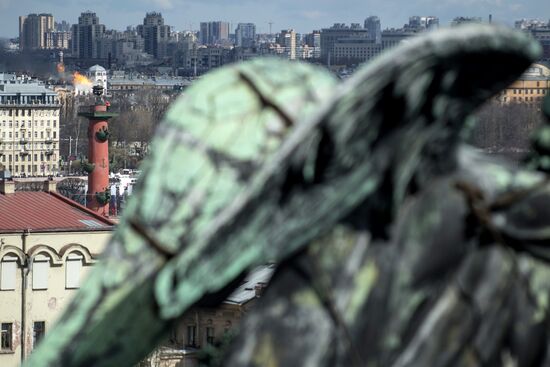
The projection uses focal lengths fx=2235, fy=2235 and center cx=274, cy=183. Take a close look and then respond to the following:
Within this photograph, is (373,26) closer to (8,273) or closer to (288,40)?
(288,40)

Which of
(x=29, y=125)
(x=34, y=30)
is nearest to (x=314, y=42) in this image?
(x=34, y=30)

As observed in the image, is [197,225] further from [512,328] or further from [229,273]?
[512,328]

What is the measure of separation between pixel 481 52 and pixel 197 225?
1.17 feet

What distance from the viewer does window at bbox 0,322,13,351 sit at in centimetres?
2355

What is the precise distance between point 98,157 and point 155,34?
136m

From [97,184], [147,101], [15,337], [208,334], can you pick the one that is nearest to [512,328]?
[208,334]

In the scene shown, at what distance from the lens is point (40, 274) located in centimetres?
2392

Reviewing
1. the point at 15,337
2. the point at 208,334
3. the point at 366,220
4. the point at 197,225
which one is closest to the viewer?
the point at 197,225

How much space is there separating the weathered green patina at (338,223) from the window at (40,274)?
21.6 meters

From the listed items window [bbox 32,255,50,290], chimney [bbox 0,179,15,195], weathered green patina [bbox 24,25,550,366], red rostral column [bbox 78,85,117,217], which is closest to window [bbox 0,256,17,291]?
window [bbox 32,255,50,290]

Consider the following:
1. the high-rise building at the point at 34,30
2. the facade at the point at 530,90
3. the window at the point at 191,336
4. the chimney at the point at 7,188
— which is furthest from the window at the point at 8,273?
the high-rise building at the point at 34,30

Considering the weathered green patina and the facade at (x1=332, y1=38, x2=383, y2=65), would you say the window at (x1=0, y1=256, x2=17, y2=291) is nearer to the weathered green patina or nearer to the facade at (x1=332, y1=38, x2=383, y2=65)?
the weathered green patina

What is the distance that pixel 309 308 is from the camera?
2.37m

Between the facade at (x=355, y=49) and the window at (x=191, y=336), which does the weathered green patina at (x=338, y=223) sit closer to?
the window at (x=191, y=336)
